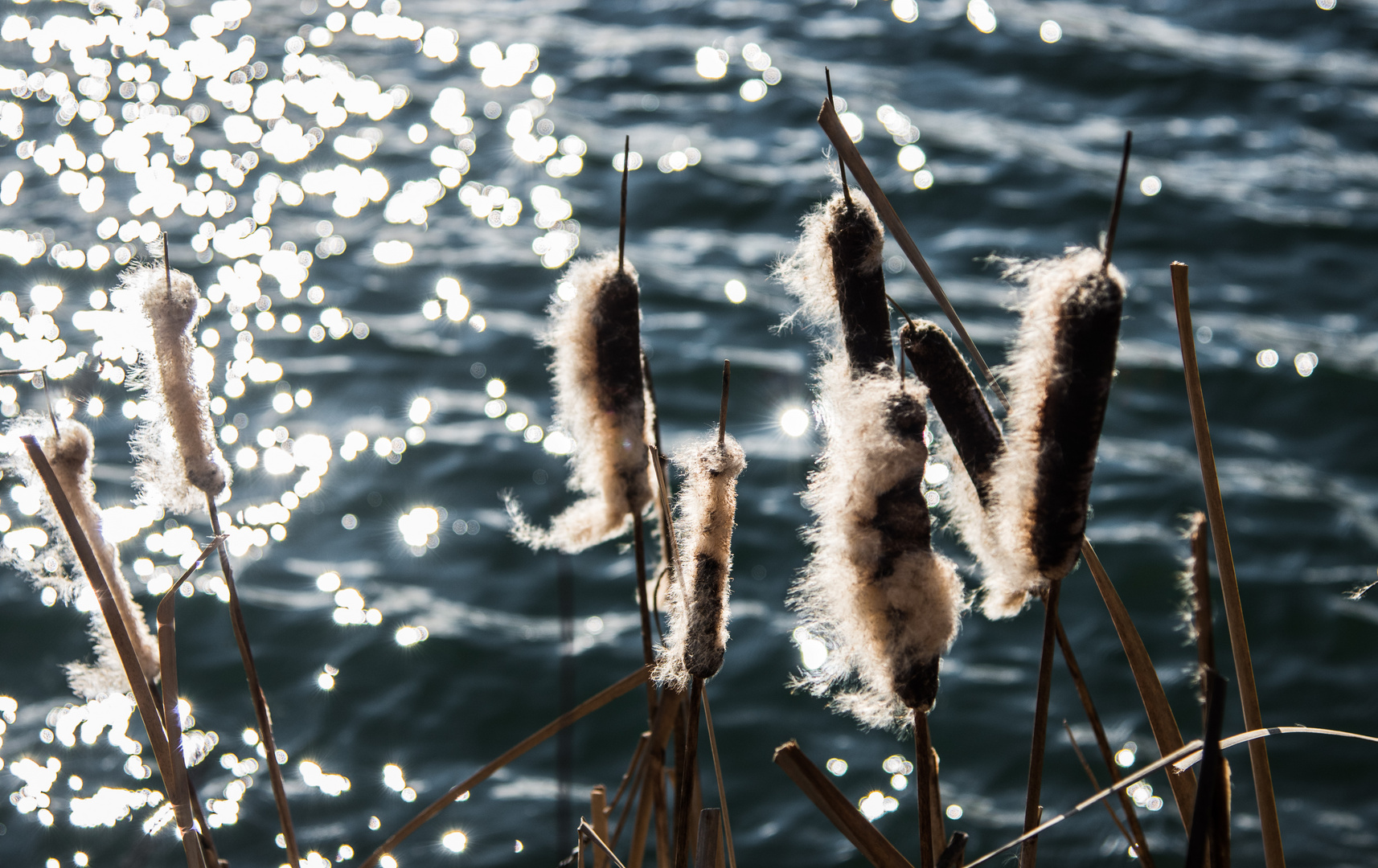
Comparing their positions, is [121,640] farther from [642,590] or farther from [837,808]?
[837,808]

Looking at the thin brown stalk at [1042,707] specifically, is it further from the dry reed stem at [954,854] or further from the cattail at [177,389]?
the cattail at [177,389]

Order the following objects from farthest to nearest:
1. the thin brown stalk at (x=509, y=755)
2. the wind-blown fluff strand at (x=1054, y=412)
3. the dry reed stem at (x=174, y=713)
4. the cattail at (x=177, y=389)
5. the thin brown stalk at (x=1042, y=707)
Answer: the thin brown stalk at (x=509, y=755), the cattail at (x=177, y=389), the dry reed stem at (x=174, y=713), the thin brown stalk at (x=1042, y=707), the wind-blown fluff strand at (x=1054, y=412)

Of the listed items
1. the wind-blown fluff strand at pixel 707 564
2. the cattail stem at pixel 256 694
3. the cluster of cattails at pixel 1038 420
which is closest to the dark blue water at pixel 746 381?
the cattail stem at pixel 256 694

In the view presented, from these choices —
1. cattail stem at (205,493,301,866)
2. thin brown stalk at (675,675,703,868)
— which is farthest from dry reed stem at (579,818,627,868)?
cattail stem at (205,493,301,866)

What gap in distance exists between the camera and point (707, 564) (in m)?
0.91

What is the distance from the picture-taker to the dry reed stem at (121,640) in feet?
3.15

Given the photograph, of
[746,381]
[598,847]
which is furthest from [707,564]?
[746,381]

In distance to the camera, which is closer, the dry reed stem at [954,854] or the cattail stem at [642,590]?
the dry reed stem at [954,854]

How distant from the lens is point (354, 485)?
157 inches

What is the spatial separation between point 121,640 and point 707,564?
56cm

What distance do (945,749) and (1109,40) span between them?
5.17 m

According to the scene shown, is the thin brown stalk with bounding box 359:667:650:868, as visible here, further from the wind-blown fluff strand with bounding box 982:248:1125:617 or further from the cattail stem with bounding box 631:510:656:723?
the wind-blown fluff strand with bounding box 982:248:1125:617

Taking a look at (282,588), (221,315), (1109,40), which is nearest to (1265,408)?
(1109,40)

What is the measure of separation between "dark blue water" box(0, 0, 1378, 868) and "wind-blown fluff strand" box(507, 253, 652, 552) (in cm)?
61
